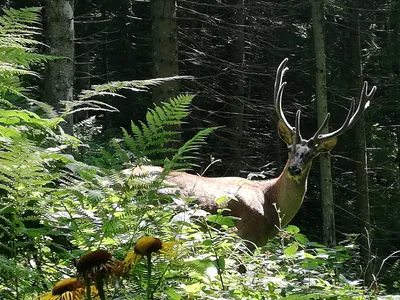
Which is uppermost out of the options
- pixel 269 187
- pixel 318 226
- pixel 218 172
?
pixel 269 187

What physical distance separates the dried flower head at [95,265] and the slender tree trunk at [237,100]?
1301cm

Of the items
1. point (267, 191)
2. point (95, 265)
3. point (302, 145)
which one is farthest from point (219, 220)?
point (302, 145)

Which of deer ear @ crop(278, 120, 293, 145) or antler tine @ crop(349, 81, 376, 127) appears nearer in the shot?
deer ear @ crop(278, 120, 293, 145)

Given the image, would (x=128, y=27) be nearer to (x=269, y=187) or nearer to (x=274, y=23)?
(x=274, y=23)

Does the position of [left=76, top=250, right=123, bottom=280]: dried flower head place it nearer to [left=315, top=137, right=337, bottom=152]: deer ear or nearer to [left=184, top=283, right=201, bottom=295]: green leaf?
[left=184, top=283, right=201, bottom=295]: green leaf

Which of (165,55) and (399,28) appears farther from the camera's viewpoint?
(399,28)

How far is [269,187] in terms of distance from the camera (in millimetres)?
6664

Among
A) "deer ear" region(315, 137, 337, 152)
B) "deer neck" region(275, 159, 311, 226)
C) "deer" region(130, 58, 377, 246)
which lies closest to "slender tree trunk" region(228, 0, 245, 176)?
"deer ear" region(315, 137, 337, 152)

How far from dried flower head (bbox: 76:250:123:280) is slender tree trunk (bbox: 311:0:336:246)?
11998 millimetres

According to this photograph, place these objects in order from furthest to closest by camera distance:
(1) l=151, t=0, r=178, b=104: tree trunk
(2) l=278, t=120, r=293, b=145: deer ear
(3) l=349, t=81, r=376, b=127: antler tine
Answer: (1) l=151, t=0, r=178, b=104: tree trunk, (3) l=349, t=81, r=376, b=127: antler tine, (2) l=278, t=120, r=293, b=145: deer ear

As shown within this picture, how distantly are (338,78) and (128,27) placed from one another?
6.50m

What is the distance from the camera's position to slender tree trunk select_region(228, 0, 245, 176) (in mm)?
15523

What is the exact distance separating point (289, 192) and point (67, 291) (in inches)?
209

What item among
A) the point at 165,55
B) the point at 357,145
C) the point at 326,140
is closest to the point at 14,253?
the point at 326,140
